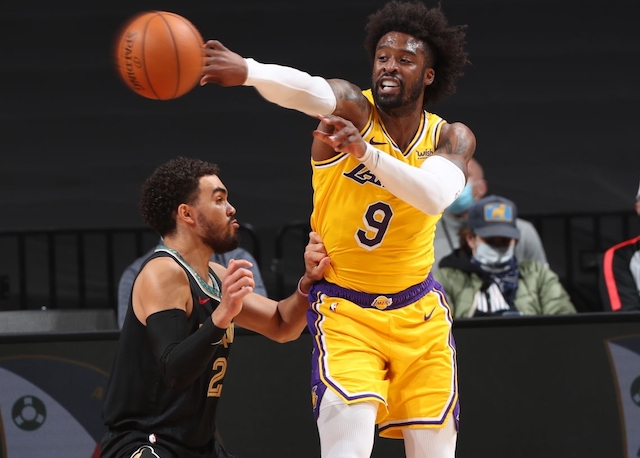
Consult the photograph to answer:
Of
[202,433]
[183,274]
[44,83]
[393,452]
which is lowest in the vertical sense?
[393,452]

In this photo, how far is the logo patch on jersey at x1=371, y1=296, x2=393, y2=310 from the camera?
3.95 m

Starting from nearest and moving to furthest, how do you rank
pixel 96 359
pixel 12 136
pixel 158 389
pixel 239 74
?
1. pixel 239 74
2. pixel 158 389
3. pixel 96 359
4. pixel 12 136

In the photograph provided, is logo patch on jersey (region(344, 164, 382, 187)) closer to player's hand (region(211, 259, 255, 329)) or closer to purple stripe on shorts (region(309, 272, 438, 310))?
purple stripe on shorts (region(309, 272, 438, 310))

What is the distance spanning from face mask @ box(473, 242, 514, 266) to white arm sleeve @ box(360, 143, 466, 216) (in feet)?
7.05

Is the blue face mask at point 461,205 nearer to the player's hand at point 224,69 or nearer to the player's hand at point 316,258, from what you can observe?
the player's hand at point 316,258

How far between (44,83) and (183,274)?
13.6ft

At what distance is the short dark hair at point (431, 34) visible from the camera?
13.1ft

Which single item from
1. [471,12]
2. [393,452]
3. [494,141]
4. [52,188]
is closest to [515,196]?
[494,141]

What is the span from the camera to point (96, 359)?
5039mm

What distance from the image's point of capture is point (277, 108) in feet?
24.9

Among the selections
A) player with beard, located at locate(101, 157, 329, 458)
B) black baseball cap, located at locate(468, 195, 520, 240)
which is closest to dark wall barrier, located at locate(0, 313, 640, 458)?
black baseball cap, located at locate(468, 195, 520, 240)

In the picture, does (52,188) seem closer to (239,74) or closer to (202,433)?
(202,433)

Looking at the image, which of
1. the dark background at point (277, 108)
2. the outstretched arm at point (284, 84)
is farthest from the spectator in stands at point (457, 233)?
the outstretched arm at point (284, 84)

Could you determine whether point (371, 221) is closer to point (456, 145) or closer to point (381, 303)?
point (381, 303)
